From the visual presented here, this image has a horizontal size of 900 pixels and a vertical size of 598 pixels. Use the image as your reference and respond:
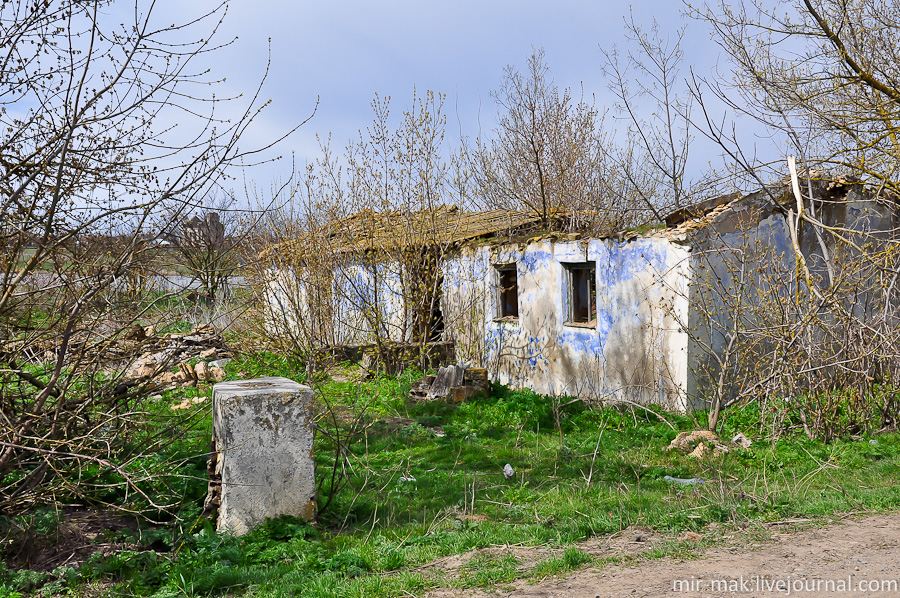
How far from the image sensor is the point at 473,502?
555 cm

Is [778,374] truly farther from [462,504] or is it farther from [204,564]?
[204,564]

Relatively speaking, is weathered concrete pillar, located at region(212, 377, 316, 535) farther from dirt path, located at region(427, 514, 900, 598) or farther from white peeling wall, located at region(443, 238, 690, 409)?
white peeling wall, located at region(443, 238, 690, 409)

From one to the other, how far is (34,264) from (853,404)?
8.46 metres

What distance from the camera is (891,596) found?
361 centimetres

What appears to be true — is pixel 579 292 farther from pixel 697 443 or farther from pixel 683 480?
pixel 683 480

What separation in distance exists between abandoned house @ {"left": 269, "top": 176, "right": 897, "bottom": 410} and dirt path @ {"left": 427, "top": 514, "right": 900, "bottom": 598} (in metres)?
3.95

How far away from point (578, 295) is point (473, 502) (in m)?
6.36

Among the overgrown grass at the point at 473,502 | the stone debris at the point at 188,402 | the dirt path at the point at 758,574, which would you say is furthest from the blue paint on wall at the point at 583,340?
the dirt path at the point at 758,574

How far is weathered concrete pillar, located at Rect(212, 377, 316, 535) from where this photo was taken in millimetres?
5082

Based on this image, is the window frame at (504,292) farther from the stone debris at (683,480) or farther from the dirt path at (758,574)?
the dirt path at (758,574)

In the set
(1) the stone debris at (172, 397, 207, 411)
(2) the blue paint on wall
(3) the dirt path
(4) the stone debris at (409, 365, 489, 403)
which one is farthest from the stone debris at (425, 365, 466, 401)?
(3) the dirt path

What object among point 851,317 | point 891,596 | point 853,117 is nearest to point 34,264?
point 891,596

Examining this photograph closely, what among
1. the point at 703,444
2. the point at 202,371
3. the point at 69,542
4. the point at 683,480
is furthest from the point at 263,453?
the point at 202,371

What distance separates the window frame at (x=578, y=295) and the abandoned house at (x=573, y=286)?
0.08 feet
